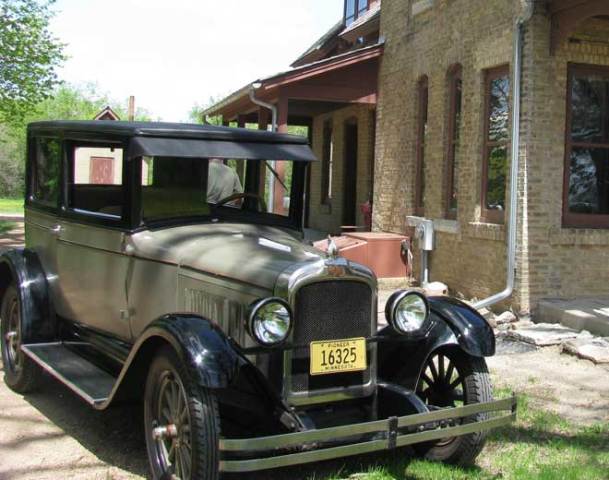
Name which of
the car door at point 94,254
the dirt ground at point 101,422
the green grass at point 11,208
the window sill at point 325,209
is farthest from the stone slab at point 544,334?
the green grass at point 11,208

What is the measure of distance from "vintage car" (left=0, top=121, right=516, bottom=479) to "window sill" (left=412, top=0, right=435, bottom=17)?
6483 millimetres

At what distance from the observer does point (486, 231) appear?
9.27 m

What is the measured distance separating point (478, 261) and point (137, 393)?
20.6ft

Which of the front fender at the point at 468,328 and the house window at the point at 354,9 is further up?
the house window at the point at 354,9

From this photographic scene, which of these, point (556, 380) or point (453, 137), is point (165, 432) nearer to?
point (556, 380)

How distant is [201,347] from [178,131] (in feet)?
5.57

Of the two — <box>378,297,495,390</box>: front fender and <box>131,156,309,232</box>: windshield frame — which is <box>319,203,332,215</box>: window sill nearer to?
<box>131,156,309,232</box>: windshield frame

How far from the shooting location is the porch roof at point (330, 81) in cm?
1210

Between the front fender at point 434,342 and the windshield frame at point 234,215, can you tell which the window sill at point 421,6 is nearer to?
the windshield frame at point 234,215

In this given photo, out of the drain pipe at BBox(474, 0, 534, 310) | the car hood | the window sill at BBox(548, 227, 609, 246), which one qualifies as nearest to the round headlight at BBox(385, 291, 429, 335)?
the car hood

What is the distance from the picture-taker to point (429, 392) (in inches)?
181

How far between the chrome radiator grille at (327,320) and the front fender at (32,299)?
8.11ft

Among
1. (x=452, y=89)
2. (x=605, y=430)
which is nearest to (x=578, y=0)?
(x=452, y=89)

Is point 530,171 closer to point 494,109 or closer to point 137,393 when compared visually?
point 494,109
